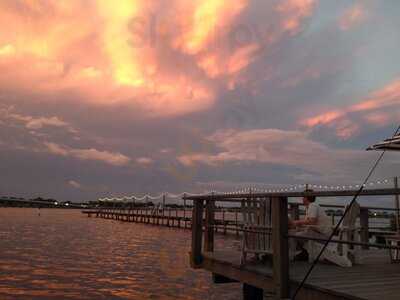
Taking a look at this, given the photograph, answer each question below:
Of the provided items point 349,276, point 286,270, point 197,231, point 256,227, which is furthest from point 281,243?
point 197,231

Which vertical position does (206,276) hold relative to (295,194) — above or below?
below

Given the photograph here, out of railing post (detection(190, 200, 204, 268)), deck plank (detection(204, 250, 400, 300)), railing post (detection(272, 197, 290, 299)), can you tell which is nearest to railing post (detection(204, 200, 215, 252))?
railing post (detection(190, 200, 204, 268))

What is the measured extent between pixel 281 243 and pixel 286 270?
39cm

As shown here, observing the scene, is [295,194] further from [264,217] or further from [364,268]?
[364,268]

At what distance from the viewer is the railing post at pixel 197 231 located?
847 cm

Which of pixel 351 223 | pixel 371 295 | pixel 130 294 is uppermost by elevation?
pixel 351 223

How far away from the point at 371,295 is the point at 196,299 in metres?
8.24

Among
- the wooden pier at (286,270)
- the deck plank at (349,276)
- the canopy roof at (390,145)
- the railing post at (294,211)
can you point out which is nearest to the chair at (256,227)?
the wooden pier at (286,270)

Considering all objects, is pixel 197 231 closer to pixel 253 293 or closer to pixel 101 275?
pixel 253 293

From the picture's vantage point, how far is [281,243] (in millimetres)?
5641

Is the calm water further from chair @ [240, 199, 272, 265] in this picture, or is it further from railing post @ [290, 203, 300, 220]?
chair @ [240, 199, 272, 265]

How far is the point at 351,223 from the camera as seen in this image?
308 inches

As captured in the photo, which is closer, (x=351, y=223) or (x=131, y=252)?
(x=351, y=223)

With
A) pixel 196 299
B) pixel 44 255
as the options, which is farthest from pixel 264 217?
pixel 44 255
